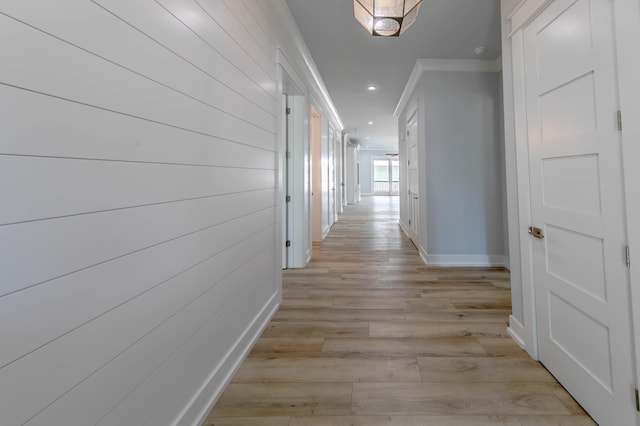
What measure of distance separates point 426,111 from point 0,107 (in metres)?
3.72

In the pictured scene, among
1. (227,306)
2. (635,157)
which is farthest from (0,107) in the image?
(635,157)

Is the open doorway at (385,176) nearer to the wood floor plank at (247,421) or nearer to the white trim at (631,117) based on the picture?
the white trim at (631,117)

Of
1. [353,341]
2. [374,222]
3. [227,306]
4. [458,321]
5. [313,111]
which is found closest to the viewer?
[227,306]

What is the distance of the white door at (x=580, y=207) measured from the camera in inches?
44.8

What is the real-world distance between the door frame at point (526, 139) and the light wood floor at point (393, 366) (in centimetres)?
33

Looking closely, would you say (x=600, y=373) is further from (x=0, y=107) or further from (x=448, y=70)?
(x=448, y=70)

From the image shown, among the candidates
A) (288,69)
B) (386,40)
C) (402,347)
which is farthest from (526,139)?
(288,69)

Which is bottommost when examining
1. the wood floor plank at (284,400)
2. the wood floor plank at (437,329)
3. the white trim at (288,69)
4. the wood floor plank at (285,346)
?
the wood floor plank at (284,400)

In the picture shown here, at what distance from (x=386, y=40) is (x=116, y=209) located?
312 cm

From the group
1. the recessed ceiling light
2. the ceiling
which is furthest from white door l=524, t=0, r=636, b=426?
the recessed ceiling light

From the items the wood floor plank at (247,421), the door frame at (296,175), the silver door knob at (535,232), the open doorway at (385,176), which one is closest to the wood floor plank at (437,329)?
the silver door knob at (535,232)

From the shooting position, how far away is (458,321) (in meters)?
2.14

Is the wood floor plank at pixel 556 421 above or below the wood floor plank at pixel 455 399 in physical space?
below

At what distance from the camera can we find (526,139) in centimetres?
168
